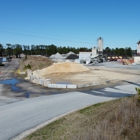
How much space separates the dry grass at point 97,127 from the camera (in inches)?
212

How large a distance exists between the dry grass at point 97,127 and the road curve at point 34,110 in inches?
37.0

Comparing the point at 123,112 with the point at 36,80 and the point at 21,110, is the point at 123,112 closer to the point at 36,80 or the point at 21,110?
the point at 21,110

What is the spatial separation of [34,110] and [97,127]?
4.79 m

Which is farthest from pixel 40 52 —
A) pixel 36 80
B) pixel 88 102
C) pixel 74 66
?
pixel 88 102

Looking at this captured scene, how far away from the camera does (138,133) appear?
602 cm

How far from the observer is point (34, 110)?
988cm

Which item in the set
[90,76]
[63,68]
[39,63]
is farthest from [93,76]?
[39,63]

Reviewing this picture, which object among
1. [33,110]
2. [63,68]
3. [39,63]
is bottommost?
[33,110]

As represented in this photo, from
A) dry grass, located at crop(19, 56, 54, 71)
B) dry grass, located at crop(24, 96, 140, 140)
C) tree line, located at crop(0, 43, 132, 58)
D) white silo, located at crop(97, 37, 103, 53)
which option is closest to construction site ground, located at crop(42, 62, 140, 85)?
dry grass, located at crop(24, 96, 140, 140)

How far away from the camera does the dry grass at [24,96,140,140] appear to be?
5375 mm

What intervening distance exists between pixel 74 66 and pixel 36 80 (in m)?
15.9

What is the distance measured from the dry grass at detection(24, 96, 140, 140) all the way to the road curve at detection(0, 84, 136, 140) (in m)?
0.94

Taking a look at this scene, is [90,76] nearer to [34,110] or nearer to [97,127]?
[34,110]

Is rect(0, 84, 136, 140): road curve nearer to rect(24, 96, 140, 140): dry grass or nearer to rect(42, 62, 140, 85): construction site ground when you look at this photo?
rect(24, 96, 140, 140): dry grass
